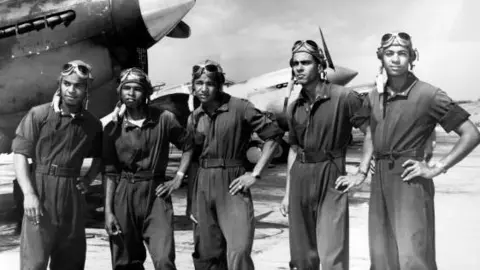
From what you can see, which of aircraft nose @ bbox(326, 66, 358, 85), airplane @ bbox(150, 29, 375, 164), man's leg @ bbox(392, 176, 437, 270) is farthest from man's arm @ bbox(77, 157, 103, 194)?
aircraft nose @ bbox(326, 66, 358, 85)

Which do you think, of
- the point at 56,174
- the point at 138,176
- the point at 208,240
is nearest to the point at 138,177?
the point at 138,176

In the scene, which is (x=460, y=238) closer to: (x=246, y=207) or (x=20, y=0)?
(x=246, y=207)

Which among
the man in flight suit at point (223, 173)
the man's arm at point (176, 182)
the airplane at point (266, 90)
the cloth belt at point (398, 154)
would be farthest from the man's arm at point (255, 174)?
the airplane at point (266, 90)

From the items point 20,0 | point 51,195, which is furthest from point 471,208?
point 20,0

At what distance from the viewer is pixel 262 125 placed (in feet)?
12.0

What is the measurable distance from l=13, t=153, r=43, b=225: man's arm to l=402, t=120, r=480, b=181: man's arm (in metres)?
2.25

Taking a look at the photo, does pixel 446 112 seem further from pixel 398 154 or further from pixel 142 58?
pixel 142 58

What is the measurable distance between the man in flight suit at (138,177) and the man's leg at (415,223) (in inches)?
56.3

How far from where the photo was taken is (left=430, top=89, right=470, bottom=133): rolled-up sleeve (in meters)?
3.04

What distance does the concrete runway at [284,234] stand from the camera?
15.9ft

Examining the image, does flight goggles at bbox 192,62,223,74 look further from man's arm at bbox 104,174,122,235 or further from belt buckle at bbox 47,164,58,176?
belt buckle at bbox 47,164,58,176

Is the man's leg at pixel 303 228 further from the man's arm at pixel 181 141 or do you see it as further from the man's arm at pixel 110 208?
the man's arm at pixel 110 208

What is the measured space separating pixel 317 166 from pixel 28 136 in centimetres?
188

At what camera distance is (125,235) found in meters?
3.53
